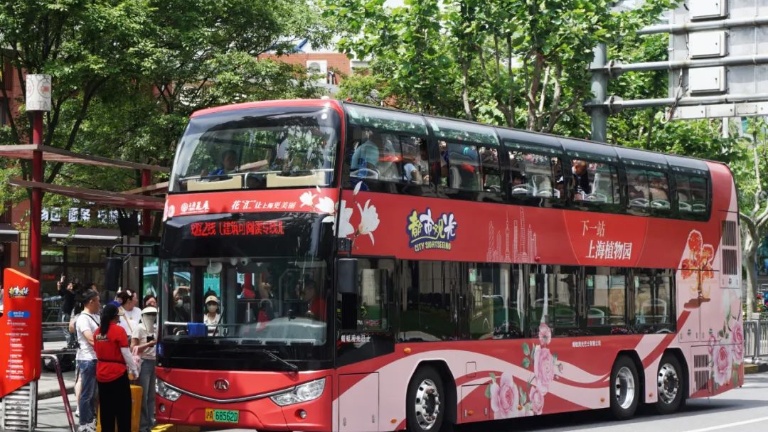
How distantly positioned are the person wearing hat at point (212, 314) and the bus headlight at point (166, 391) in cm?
82

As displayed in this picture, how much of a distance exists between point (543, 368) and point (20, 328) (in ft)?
22.6

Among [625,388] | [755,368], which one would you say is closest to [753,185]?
[755,368]

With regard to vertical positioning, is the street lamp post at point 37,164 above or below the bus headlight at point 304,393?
above

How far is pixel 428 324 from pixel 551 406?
314 cm

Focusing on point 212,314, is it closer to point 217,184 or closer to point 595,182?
point 217,184

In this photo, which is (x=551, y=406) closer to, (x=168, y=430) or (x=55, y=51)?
(x=168, y=430)

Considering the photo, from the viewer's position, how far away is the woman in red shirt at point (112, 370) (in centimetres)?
1382

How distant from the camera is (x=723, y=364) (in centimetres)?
2250

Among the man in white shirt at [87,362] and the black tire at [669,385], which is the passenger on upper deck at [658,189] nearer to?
the black tire at [669,385]

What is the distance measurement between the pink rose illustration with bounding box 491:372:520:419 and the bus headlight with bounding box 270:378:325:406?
3.55 metres

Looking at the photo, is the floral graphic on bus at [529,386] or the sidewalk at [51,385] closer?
the floral graphic on bus at [529,386]

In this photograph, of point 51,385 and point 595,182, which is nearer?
point 595,182

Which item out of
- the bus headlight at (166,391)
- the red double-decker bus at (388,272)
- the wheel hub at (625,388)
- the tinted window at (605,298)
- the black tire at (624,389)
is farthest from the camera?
the wheel hub at (625,388)

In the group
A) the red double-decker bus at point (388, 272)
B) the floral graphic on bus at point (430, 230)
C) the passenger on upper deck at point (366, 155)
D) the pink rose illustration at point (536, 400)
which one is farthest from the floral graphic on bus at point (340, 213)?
the pink rose illustration at point (536, 400)
